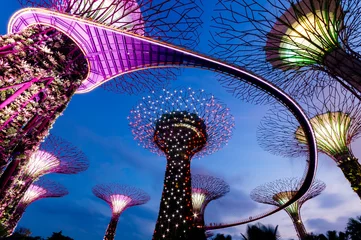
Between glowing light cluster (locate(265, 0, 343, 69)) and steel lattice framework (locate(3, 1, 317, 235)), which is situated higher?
steel lattice framework (locate(3, 1, 317, 235))

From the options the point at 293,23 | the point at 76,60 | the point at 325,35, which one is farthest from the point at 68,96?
the point at 325,35

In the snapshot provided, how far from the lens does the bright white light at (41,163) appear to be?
14117mm

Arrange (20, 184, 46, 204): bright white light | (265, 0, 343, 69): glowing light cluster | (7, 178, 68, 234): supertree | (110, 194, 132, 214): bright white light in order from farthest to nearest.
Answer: (110, 194, 132, 214): bright white light < (7, 178, 68, 234): supertree < (20, 184, 46, 204): bright white light < (265, 0, 343, 69): glowing light cluster

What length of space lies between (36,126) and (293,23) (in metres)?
7.99

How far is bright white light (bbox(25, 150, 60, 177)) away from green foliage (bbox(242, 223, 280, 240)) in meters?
13.1

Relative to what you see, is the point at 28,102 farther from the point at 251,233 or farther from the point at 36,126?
the point at 251,233

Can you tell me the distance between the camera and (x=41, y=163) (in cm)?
1464

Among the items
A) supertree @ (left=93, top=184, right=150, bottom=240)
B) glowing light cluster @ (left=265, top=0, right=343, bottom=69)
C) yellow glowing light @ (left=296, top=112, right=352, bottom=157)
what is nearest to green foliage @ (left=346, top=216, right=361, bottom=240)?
yellow glowing light @ (left=296, top=112, right=352, bottom=157)

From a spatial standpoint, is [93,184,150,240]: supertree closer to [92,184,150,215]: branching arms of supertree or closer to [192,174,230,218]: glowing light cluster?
[92,184,150,215]: branching arms of supertree

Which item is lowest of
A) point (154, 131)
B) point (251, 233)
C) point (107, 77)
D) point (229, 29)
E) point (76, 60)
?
point (251, 233)

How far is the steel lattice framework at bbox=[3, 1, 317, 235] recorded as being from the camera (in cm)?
675

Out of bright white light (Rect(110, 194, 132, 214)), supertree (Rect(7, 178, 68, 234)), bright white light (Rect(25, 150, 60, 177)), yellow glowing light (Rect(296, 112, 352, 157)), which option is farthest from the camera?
bright white light (Rect(110, 194, 132, 214))

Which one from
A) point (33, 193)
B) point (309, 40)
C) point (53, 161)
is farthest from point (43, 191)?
point (309, 40)

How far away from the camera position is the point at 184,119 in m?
14.7
